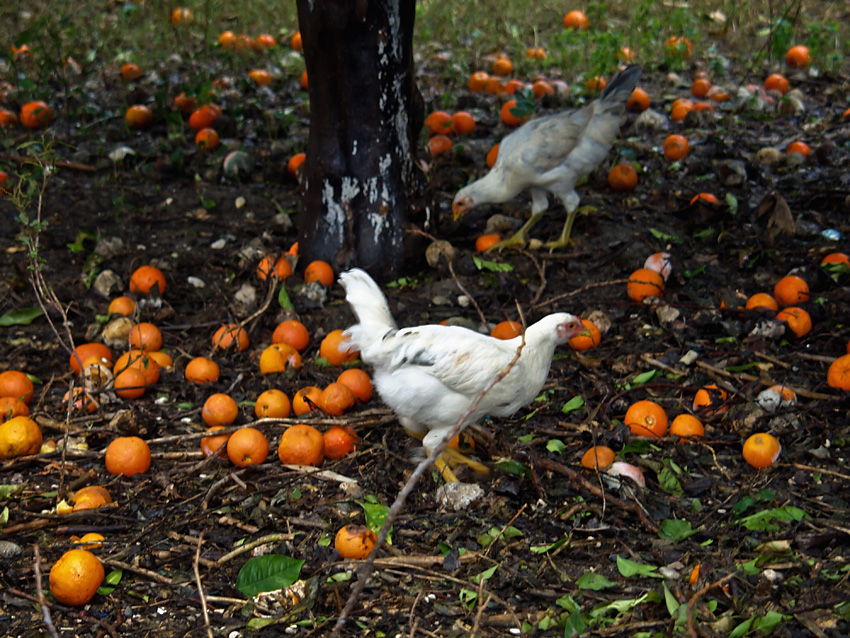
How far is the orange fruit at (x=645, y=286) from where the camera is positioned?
16.4ft

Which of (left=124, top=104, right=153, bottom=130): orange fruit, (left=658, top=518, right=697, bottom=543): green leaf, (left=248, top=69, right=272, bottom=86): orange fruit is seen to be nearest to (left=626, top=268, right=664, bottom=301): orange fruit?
(left=658, top=518, right=697, bottom=543): green leaf

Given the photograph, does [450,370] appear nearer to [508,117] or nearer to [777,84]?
[508,117]

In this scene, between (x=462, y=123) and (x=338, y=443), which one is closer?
(x=338, y=443)

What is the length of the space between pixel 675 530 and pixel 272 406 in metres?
2.11

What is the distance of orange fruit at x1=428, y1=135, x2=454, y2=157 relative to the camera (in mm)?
6953

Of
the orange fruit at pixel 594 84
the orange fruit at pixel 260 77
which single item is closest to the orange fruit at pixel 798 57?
the orange fruit at pixel 594 84

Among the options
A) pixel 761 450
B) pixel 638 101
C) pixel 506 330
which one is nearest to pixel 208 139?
pixel 506 330

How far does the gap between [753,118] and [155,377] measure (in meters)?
6.46

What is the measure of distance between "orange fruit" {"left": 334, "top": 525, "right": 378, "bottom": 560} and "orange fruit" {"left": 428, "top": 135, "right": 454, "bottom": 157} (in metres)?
4.47

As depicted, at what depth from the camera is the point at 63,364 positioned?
4.78m

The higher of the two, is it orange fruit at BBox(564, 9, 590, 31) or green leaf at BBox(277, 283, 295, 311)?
orange fruit at BBox(564, 9, 590, 31)

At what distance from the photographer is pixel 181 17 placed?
923 cm

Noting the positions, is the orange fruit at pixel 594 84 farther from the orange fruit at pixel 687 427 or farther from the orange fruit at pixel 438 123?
the orange fruit at pixel 687 427

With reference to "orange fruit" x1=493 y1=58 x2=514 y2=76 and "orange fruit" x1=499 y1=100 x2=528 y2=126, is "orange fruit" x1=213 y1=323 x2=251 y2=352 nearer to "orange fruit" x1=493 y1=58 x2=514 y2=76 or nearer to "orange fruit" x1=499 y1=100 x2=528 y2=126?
"orange fruit" x1=499 y1=100 x2=528 y2=126
